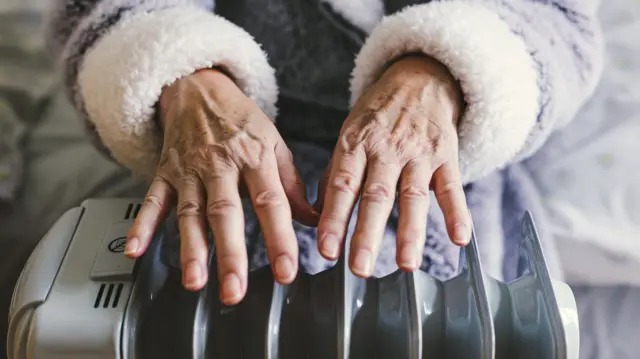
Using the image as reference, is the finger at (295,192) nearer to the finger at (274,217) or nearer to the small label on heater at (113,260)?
the finger at (274,217)

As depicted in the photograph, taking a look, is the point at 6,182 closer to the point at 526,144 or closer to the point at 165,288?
the point at 165,288

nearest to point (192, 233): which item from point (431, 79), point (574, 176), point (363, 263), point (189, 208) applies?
point (189, 208)

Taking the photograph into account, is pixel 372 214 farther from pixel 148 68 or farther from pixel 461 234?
pixel 148 68

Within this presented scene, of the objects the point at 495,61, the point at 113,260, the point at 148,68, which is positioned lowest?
the point at 113,260

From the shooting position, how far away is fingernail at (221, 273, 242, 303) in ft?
1.55

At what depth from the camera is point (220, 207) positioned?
0.52 metres

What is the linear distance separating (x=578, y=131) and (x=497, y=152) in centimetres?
34

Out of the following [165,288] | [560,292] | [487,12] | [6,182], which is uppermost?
[487,12]

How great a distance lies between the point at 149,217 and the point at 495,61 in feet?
1.04

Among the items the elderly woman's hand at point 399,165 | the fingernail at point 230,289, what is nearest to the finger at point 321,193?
the elderly woman's hand at point 399,165

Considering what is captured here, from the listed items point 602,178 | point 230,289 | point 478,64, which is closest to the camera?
point 230,289

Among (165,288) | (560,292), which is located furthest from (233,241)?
(560,292)

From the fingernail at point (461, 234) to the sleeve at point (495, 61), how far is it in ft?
0.41

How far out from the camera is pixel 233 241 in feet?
1.63
